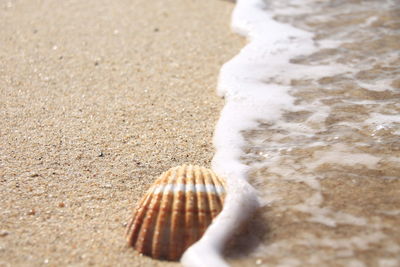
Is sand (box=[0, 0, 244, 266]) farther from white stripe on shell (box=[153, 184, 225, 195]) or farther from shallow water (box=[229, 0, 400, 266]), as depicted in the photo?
shallow water (box=[229, 0, 400, 266])

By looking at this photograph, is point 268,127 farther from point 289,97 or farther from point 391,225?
point 391,225

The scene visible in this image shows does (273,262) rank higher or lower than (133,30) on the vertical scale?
lower

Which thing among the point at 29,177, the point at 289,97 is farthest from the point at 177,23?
the point at 29,177

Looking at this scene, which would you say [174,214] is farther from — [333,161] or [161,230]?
[333,161]

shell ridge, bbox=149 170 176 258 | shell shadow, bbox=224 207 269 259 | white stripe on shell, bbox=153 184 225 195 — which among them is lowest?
shell shadow, bbox=224 207 269 259

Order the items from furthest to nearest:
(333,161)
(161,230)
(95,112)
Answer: (95,112) < (333,161) < (161,230)

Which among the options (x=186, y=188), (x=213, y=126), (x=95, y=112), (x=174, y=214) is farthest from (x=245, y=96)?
(x=174, y=214)

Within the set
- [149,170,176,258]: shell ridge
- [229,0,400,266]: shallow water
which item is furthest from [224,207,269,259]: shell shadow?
[149,170,176,258]: shell ridge
